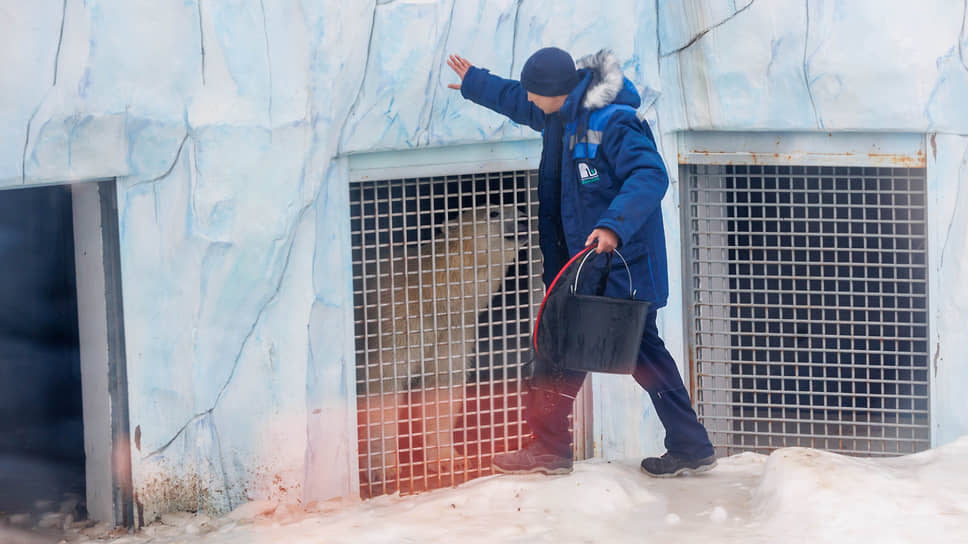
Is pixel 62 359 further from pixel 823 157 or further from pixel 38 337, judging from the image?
pixel 823 157

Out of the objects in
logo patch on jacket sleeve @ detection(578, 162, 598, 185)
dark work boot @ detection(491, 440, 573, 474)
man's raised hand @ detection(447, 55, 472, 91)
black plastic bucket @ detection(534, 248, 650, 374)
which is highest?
man's raised hand @ detection(447, 55, 472, 91)

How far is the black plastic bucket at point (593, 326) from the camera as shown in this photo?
133 inches

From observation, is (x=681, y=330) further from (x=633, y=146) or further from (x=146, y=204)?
(x=146, y=204)

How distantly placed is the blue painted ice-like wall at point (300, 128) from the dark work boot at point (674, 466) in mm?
868

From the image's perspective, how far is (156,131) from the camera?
4031mm

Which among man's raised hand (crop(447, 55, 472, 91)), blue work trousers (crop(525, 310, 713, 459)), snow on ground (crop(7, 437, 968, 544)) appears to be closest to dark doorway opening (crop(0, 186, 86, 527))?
snow on ground (crop(7, 437, 968, 544))

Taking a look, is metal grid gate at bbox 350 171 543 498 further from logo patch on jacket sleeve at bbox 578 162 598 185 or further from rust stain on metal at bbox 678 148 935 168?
logo patch on jacket sleeve at bbox 578 162 598 185

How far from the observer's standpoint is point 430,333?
15.1 feet

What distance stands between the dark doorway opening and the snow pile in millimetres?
3405

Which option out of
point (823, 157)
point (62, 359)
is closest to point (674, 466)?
point (823, 157)

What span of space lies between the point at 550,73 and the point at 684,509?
157cm

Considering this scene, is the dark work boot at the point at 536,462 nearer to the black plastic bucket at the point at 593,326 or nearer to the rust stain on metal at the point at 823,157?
the black plastic bucket at the point at 593,326

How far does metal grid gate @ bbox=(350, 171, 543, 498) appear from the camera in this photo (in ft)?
14.9

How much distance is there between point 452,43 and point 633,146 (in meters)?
1.23
